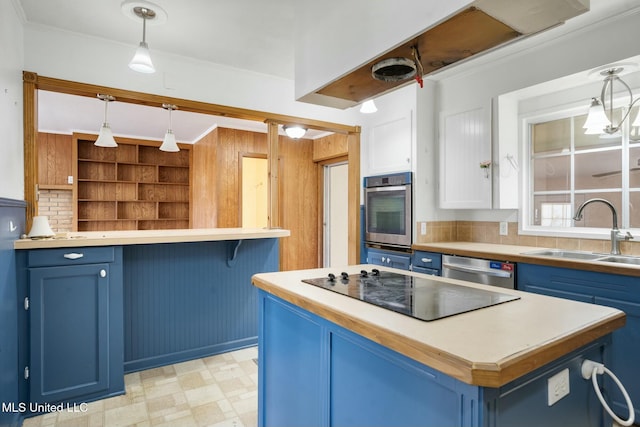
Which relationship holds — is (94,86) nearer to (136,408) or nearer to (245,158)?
(136,408)

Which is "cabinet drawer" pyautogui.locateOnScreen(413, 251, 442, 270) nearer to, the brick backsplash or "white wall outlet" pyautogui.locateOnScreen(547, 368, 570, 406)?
"white wall outlet" pyautogui.locateOnScreen(547, 368, 570, 406)

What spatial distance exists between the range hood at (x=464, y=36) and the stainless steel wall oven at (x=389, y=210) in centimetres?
194

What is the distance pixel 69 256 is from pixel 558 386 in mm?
2565

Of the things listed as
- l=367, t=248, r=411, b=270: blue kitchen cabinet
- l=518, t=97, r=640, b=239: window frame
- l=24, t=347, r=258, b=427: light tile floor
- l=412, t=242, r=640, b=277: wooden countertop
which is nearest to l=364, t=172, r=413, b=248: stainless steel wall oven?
l=367, t=248, r=411, b=270: blue kitchen cabinet

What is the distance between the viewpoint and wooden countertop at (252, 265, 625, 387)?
0.82 meters

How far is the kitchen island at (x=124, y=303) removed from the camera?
7.16 feet

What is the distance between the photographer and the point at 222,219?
5.03m

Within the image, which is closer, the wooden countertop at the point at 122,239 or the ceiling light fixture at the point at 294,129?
the wooden countertop at the point at 122,239

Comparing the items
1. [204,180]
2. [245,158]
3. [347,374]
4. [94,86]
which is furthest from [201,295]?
[204,180]

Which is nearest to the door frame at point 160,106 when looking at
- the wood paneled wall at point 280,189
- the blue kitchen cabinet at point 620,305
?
the wood paneled wall at point 280,189

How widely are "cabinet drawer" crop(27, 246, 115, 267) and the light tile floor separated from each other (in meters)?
0.92

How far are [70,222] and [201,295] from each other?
4.39 m

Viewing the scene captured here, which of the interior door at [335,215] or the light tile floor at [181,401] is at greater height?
the interior door at [335,215]

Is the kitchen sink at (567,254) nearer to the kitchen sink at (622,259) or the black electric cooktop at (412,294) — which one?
the kitchen sink at (622,259)
